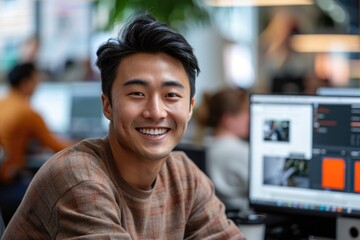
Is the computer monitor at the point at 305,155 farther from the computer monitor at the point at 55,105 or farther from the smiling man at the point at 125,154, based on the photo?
the computer monitor at the point at 55,105

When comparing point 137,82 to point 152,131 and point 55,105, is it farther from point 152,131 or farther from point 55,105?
point 55,105

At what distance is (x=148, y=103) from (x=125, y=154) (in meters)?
0.14

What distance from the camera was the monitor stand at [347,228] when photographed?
2092 millimetres

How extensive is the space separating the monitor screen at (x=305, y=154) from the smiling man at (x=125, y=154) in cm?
59

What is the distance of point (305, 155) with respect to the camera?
2180mm

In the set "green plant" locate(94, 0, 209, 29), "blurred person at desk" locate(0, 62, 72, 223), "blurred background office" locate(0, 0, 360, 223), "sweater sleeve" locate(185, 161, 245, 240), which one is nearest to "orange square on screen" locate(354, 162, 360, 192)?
"sweater sleeve" locate(185, 161, 245, 240)

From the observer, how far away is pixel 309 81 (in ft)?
22.0

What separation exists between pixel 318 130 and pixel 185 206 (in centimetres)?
56

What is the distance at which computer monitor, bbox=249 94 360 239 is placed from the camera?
210 cm

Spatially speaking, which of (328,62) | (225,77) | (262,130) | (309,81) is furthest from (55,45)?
(262,130)

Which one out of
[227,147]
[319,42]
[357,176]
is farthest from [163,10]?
[319,42]

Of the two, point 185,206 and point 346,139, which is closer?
point 185,206

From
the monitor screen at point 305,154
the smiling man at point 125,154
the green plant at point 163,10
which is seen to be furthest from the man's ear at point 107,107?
the green plant at point 163,10

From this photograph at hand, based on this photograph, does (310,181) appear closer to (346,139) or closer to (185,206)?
(346,139)
